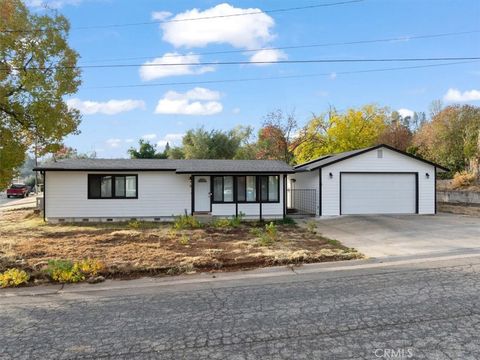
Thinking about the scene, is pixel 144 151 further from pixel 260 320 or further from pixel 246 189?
pixel 260 320

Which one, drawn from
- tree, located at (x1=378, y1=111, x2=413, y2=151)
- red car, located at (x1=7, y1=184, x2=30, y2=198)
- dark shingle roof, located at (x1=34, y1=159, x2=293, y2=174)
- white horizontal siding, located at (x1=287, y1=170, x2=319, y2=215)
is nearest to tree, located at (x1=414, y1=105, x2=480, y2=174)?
tree, located at (x1=378, y1=111, x2=413, y2=151)

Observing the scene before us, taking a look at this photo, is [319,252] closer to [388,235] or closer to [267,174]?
[388,235]

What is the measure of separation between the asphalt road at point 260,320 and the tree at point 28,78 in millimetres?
8224

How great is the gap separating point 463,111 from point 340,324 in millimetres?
31101

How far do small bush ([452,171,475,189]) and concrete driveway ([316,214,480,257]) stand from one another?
11340mm

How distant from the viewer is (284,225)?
15.0 m

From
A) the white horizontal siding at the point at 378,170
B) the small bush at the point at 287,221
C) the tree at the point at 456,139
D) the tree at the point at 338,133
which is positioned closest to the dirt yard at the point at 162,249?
the small bush at the point at 287,221

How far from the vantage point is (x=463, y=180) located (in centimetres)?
2550

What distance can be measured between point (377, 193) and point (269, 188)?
17.0 feet

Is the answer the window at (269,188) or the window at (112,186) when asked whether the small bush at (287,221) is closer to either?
the window at (269,188)

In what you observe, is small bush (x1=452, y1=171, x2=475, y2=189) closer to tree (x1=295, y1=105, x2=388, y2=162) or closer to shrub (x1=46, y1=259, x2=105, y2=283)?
tree (x1=295, y1=105, x2=388, y2=162)

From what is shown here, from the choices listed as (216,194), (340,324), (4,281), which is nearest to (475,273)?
(340,324)

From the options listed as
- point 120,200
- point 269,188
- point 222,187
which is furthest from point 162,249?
point 269,188

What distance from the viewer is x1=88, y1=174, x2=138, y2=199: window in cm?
1689
